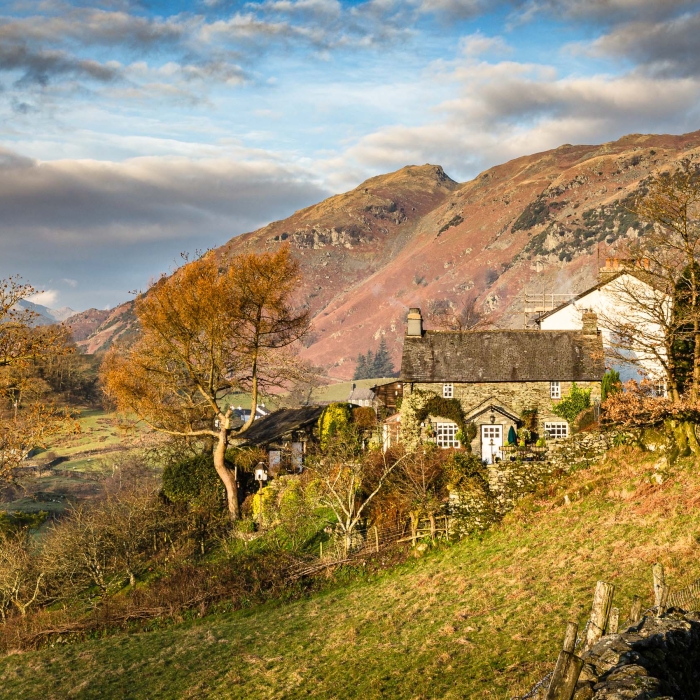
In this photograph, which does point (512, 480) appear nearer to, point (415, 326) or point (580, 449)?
point (580, 449)

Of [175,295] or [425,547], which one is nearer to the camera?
[425,547]

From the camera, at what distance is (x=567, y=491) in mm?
27250

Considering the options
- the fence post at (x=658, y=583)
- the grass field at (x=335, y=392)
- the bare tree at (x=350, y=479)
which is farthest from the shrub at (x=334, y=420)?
the grass field at (x=335, y=392)

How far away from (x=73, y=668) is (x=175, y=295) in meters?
20.5

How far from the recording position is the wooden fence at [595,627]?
7586 mm

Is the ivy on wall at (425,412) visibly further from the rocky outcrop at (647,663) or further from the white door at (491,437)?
the rocky outcrop at (647,663)

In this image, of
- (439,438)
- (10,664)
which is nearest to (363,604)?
(10,664)

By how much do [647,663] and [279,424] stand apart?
38.7 metres

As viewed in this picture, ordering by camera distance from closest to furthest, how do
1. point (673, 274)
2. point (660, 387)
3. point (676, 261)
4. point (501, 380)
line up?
point (673, 274)
point (676, 261)
point (660, 387)
point (501, 380)

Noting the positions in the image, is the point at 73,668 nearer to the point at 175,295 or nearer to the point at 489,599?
the point at 489,599

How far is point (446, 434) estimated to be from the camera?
40.1m

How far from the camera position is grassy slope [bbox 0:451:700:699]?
1479 centimetres

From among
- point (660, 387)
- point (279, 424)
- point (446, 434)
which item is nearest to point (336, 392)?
point (279, 424)

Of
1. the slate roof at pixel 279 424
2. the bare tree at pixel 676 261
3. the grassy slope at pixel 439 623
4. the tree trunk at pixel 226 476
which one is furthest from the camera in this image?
the slate roof at pixel 279 424
